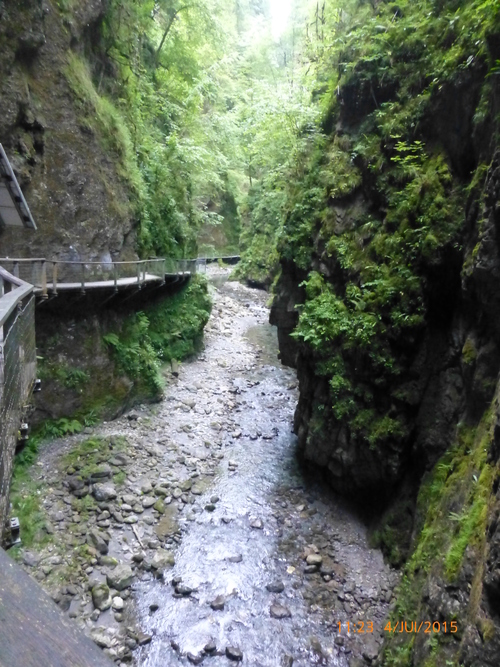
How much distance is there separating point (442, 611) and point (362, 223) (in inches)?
320

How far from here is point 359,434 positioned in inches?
348

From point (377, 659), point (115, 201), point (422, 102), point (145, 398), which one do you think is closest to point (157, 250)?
point (115, 201)

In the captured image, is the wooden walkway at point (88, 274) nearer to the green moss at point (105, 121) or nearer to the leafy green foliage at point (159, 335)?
the leafy green foliage at point (159, 335)

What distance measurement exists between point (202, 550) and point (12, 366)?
21.3ft

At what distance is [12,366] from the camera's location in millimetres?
4000

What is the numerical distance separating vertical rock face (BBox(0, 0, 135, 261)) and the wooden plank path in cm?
1087

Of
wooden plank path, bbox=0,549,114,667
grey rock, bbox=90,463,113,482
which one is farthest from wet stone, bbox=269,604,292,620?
wooden plank path, bbox=0,549,114,667

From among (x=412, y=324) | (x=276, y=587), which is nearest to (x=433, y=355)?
(x=412, y=324)

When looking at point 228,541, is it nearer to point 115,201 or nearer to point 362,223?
point 362,223

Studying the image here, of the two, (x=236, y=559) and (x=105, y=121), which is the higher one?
(x=105, y=121)
